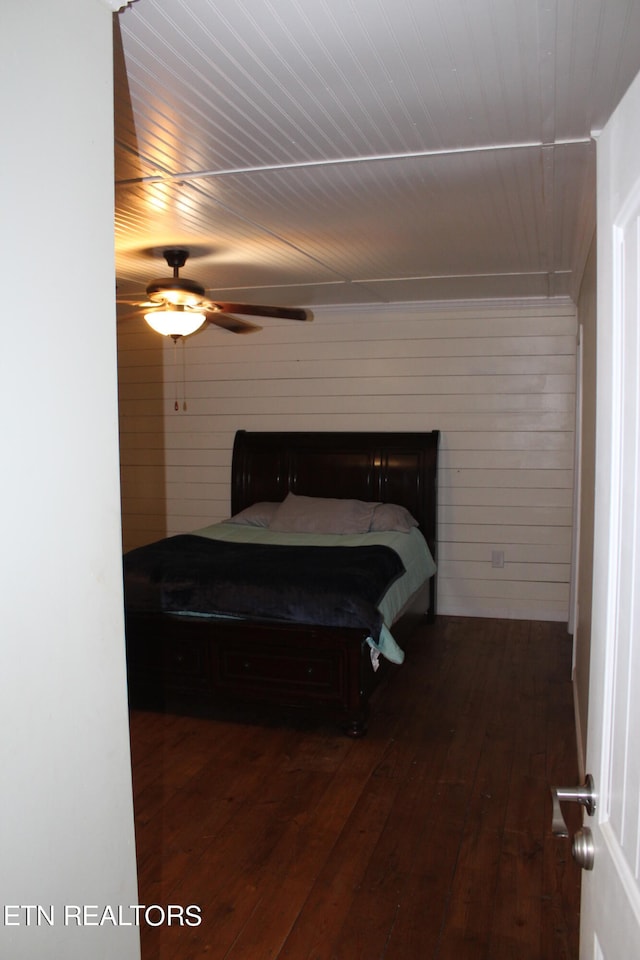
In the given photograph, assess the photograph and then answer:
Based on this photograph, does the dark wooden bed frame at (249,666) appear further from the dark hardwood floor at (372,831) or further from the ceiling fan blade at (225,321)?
the ceiling fan blade at (225,321)

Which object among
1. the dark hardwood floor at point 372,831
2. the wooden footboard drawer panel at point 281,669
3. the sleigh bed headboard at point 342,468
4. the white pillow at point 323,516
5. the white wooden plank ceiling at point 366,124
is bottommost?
the dark hardwood floor at point 372,831

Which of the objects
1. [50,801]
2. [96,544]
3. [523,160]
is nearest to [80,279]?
[96,544]

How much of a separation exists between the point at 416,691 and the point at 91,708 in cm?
324

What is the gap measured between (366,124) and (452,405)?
3431 mm

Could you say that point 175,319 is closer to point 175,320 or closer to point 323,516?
point 175,320

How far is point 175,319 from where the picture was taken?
3.62 metres

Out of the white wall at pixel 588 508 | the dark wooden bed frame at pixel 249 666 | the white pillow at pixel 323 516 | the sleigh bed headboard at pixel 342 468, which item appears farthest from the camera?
the sleigh bed headboard at pixel 342 468

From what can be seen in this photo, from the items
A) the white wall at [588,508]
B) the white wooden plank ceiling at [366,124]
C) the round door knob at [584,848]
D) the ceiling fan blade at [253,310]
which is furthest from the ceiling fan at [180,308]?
the round door knob at [584,848]

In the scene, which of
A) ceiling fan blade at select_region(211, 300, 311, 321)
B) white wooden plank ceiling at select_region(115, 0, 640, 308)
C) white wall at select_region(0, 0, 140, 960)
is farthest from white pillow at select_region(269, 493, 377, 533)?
white wall at select_region(0, 0, 140, 960)

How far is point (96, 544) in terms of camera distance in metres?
1.15

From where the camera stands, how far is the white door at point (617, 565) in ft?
2.98

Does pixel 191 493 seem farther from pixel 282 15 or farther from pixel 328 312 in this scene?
pixel 282 15

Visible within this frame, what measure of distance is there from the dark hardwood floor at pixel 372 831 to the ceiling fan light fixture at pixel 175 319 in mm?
2003

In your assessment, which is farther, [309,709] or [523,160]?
[309,709]
